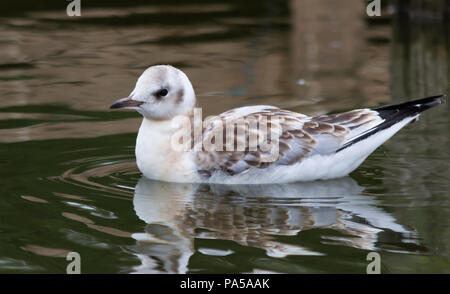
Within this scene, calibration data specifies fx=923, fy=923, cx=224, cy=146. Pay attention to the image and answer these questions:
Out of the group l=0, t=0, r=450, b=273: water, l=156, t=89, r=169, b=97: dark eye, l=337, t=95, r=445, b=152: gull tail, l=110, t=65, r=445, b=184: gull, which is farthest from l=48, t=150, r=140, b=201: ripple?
l=337, t=95, r=445, b=152: gull tail

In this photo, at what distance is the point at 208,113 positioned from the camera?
12.0m

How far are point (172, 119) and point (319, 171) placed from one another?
1.56m

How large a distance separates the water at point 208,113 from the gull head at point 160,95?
0.74 meters

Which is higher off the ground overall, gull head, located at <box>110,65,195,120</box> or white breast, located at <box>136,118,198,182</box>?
gull head, located at <box>110,65,195,120</box>

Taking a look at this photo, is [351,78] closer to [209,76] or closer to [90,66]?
[209,76]

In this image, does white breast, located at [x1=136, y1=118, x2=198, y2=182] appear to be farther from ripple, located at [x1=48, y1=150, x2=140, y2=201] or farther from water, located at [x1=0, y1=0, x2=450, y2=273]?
ripple, located at [x1=48, y1=150, x2=140, y2=201]

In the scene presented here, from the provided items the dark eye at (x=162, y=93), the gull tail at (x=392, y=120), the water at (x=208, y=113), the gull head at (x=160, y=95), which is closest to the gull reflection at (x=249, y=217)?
the water at (x=208, y=113)

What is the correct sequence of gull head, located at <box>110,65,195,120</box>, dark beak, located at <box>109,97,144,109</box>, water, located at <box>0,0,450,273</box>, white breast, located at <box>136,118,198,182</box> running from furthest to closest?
white breast, located at <box>136,118,198,182</box>
gull head, located at <box>110,65,195,120</box>
dark beak, located at <box>109,97,144,109</box>
water, located at <box>0,0,450,273</box>

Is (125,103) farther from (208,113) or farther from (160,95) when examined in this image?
(208,113)

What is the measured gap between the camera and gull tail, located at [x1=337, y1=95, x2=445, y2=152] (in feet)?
30.4

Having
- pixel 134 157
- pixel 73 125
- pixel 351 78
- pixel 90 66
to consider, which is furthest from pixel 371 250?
pixel 90 66

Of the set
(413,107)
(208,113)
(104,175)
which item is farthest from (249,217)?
(208,113)

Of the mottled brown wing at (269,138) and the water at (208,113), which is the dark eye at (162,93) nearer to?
the mottled brown wing at (269,138)

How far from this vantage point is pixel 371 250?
714cm
